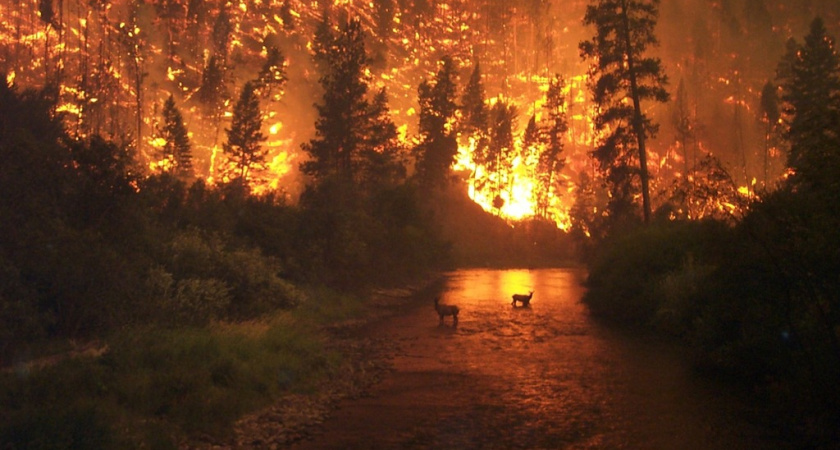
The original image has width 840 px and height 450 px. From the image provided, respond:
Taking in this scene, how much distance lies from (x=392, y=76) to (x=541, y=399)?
8593 cm

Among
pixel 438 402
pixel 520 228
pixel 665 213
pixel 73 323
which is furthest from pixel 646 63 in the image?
pixel 520 228

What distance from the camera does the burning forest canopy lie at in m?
65.1

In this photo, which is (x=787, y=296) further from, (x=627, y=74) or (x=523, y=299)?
(x=627, y=74)

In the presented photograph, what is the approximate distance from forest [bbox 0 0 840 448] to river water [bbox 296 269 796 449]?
4.42ft

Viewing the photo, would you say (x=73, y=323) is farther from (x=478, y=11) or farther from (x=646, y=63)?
(x=478, y=11)

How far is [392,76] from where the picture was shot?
313ft

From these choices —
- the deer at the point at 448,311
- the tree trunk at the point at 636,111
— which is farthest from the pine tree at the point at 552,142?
the deer at the point at 448,311

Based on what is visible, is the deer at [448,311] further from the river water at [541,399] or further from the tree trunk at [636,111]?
the tree trunk at [636,111]

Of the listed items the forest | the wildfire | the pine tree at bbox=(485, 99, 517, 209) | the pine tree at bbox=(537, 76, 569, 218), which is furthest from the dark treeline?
the pine tree at bbox=(537, 76, 569, 218)

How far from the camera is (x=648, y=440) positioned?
38.0 feet

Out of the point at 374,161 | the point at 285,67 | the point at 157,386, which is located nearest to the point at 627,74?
the point at 374,161

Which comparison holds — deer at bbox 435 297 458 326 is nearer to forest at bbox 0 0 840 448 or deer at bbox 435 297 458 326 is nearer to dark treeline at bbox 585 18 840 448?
forest at bbox 0 0 840 448

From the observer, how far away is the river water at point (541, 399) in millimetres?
11680

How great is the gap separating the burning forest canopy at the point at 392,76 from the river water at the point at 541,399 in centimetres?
3452
